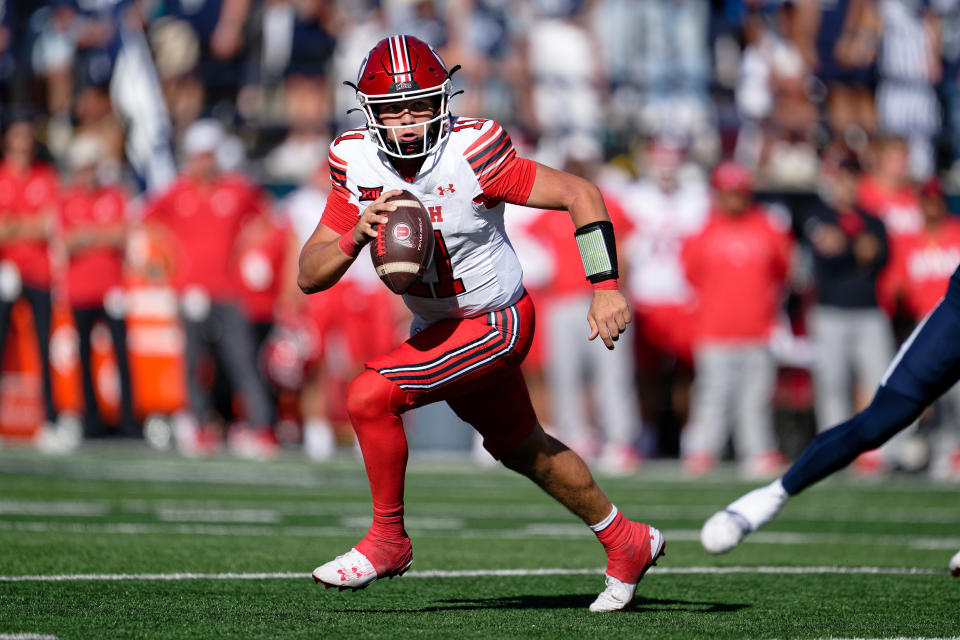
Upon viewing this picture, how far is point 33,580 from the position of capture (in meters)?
5.05

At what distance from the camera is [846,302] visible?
11398 mm

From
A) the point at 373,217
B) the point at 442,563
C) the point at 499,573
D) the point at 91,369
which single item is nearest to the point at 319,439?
the point at 91,369

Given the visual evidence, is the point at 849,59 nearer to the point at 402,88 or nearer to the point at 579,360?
the point at 579,360

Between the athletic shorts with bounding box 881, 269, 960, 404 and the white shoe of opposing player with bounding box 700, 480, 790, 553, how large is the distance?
0.56 metres

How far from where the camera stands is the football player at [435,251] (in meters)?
4.58

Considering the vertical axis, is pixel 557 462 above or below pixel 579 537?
above

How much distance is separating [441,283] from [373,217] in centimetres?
37

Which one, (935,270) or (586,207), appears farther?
(935,270)

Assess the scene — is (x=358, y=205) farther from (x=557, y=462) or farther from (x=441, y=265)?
(x=557, y=462)

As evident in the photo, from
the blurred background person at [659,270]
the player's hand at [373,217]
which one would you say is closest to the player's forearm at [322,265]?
the player's hand at [373,217]

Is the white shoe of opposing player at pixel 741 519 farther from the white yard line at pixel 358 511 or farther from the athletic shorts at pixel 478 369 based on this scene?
the white yard line at pixel 358 511

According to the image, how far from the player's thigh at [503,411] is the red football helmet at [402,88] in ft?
2.47

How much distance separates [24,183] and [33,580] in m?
8.26

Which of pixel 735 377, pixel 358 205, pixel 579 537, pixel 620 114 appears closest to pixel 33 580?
pixel 358 205
